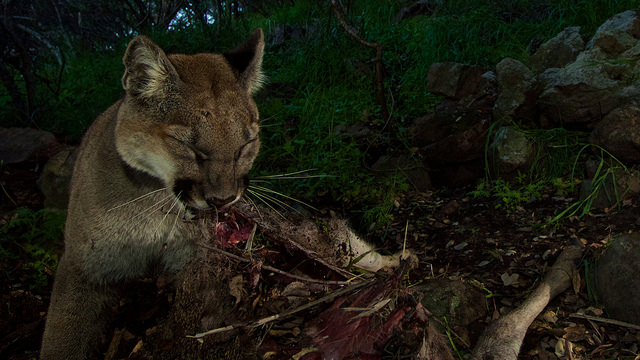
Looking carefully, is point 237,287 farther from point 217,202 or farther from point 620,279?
point 620,279

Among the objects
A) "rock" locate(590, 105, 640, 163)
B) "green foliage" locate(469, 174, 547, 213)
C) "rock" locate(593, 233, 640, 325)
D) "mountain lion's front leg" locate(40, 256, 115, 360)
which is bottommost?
"mountain lion's front leg" locate(40, 256, 115, 360)

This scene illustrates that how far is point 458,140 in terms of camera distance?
4.43 m

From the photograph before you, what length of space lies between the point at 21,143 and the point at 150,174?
133 inches

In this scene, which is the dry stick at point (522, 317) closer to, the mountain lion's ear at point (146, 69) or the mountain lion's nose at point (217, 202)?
the mountain lion's nose at point (217, 202)

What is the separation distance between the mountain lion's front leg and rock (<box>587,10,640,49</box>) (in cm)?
486

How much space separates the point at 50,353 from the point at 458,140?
370 centimetres

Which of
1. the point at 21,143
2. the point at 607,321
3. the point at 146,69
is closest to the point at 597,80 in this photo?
the point at 607,321

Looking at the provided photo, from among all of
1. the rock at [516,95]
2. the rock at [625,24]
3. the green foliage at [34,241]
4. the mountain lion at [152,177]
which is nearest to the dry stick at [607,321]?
the mountain lion at [152,177]

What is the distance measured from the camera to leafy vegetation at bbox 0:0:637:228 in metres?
4.64

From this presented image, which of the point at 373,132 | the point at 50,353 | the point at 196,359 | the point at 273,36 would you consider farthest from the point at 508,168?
the point at 273,36

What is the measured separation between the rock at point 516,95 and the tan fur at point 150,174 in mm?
2664

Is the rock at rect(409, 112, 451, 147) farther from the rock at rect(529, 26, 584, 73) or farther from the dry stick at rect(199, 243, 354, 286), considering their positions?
the dry stick at rect(199, 243, 354, 286)

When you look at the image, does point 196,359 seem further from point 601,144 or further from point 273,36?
point 273,36

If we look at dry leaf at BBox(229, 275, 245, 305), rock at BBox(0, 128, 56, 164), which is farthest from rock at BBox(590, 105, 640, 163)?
rock at BBox(0, 128, 56, 164)
